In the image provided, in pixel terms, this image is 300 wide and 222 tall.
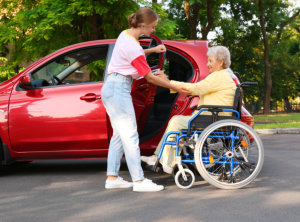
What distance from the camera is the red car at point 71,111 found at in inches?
212

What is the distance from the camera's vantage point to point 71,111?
17.7 feet

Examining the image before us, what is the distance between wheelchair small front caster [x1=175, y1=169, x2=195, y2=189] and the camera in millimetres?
4777

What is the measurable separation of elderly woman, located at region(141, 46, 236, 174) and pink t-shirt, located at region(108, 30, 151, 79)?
42cm

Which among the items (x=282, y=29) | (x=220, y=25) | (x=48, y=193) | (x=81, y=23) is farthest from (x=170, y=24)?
(x=282, y=29)

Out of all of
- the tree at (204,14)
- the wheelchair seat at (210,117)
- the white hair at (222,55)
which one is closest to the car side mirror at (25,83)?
the wheelchair seat at (210,117)

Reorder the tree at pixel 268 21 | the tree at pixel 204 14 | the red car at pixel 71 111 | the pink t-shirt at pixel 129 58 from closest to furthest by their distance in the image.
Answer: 1. the pink t-shirt at pixel 129 58
2. the red car at pixel 71 111
3. the tree at pixel 204 14
4. the tree at pixel 268 21

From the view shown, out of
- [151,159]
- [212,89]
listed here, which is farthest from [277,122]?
[212,89]

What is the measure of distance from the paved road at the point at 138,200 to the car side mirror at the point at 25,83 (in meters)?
1.12

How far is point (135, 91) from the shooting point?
5375mm

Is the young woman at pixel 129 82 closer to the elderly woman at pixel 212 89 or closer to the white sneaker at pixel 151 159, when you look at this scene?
the elderly woman at pixel 212 89

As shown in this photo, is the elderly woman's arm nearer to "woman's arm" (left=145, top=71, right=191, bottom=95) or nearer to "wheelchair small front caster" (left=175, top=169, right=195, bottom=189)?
"woman's arm" (left=145, top=71, right=191, bottom=95)

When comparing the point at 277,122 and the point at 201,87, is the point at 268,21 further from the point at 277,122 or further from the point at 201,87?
the point at 201,87

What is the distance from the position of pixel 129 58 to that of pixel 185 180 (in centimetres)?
138

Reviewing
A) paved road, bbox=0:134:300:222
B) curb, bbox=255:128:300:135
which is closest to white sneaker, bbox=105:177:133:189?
paved road, bbox=0:134:300:222
